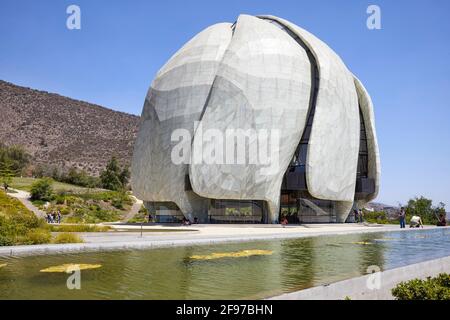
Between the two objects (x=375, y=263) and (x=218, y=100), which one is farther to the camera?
(x=218, y=100)

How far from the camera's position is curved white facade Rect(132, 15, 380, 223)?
30578 mm

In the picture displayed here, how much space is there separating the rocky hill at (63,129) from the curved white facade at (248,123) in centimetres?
6686

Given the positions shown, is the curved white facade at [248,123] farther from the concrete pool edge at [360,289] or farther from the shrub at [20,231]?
the concrete pool edge at [360,289]

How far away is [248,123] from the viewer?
3089cm

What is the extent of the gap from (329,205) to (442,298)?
31828 mm

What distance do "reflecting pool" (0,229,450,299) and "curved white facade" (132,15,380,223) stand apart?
16078mm

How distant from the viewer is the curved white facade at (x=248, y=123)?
30.6 metres

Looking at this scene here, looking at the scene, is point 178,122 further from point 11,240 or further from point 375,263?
point 375,263

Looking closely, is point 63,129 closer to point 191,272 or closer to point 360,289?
point 191,272

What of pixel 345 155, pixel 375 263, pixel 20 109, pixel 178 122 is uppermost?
pixel 20 109

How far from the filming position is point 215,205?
34.6 m

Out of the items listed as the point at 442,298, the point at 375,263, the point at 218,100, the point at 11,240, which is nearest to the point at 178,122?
the point at 218,100

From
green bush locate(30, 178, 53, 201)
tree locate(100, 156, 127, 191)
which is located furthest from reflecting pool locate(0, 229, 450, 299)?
tree locate(100, 156, 127, 191)

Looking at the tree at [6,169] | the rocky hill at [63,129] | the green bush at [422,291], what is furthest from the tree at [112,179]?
the green bush at [422,291]
